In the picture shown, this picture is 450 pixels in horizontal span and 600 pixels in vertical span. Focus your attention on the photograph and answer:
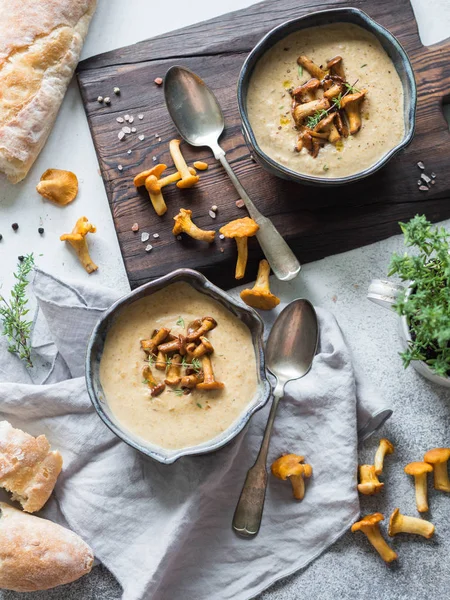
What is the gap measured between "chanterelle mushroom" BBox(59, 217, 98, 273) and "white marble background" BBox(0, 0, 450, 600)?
43 mm

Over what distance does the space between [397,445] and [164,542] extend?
967 mm

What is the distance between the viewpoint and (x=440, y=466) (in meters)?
2.78

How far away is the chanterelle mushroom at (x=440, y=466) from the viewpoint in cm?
274

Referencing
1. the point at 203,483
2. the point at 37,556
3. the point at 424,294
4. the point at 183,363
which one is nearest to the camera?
the point at 424,294

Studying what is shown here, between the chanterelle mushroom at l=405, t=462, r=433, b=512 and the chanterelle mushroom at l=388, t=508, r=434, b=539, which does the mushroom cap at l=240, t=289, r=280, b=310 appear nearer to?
the chanterelle mushroom at l=405, t=462, r=433, b=512

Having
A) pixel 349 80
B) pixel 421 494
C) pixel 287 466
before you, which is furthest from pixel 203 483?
pixel 349 80

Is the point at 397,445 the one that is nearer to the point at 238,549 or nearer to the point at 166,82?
the point at 238,549

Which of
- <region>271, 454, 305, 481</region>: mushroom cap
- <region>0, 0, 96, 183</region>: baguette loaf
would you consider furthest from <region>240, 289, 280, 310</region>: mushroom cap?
<region>0, 0, 96, 183</region>: baguette loaf

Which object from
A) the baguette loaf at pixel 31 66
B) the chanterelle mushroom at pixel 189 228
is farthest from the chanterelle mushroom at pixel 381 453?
the baguette loaf at pixel 31 66

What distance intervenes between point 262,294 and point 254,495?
75cm

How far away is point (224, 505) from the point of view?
9.14 ft

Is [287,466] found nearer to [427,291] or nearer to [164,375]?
[164,375]

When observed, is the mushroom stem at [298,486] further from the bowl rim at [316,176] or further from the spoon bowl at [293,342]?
the bowl rim at [316,176]

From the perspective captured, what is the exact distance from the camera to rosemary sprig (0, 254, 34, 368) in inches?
110
